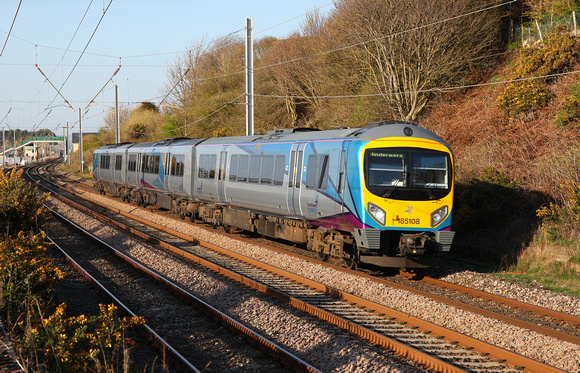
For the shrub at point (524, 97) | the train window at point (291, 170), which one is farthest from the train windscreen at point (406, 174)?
the shrub at point (524, 97)

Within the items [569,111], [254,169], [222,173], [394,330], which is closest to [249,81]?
[222,173]

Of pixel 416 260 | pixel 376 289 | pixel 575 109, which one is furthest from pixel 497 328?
pixel 575 109

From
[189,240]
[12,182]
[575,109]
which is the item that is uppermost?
[575,109]

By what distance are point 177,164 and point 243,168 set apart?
5.94 metres

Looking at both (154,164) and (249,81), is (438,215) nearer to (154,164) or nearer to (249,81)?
(249,81)

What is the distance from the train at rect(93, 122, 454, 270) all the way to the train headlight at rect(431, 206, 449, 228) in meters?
0.02

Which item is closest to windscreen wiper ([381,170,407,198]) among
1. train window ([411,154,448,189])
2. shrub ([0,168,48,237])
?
train window ([411,154,448,189])

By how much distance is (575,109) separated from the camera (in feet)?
56.1

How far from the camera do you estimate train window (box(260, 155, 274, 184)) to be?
14434mm

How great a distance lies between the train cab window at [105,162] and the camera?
31.9 meters

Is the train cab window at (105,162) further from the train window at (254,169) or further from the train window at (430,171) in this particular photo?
the train window at (430,171)

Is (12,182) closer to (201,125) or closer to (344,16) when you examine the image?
(344,16)

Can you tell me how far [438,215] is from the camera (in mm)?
11008

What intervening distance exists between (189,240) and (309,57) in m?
20.7
